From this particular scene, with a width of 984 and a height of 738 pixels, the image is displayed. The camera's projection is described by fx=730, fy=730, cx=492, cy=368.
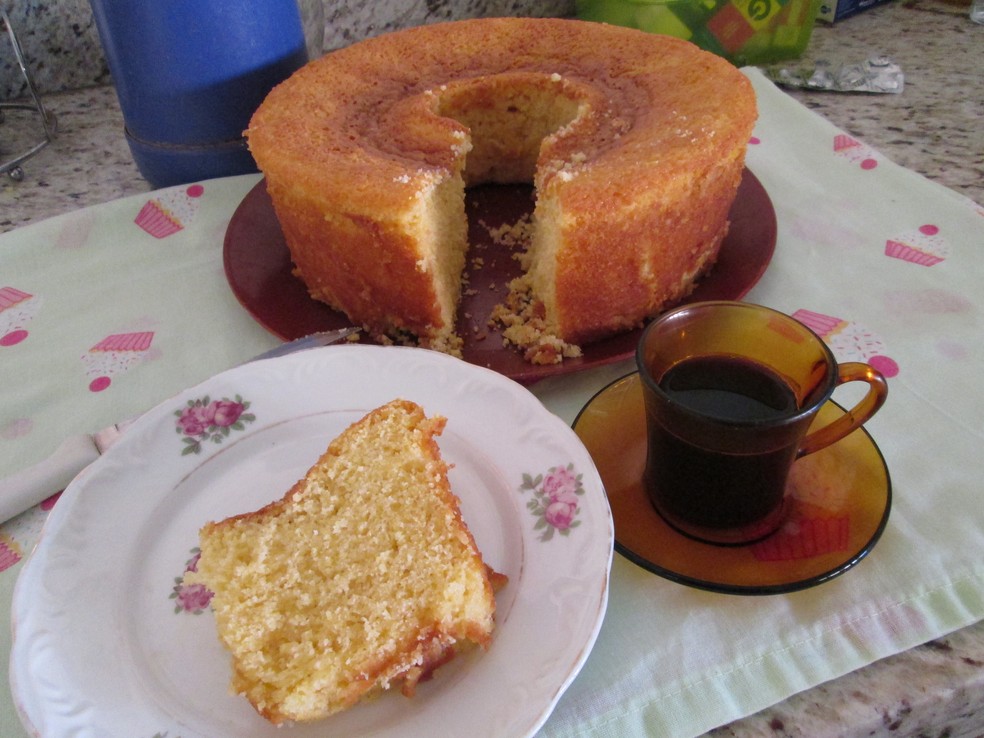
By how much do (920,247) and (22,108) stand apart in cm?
245

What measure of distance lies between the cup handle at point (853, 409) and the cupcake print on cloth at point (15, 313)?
148cm

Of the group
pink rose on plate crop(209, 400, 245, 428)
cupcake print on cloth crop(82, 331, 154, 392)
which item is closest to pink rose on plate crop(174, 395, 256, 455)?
pink rose on plate crop(209, 400, 245, 428)

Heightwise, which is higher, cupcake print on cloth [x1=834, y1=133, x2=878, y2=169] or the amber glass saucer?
cupcake print on cloth [x1=834, y1=133, x2=878, y2=169]

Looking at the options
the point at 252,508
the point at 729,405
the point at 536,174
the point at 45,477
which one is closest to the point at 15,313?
the point at 45,477

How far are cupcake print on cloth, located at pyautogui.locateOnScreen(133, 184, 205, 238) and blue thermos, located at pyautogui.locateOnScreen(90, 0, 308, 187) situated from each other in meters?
0.06

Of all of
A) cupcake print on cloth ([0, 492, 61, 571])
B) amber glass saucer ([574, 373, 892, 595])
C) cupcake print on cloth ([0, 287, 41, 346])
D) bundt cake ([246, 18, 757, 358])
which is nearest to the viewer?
amber glass saucer ([574, 373, 892, 595])

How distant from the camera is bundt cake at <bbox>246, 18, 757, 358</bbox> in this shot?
1304 mm

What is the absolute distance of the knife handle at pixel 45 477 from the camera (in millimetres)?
1102

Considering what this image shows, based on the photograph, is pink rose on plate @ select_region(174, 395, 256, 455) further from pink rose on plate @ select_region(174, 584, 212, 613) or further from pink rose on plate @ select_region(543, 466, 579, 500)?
pink rose on plate @ select_region(543, 466, 579, 500)

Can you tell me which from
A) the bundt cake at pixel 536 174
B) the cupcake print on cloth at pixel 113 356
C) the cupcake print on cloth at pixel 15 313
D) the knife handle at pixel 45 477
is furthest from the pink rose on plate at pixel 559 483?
the cupcake print on cloth at pixel 15 313

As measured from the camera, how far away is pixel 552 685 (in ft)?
2.57

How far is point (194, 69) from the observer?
5.29ft

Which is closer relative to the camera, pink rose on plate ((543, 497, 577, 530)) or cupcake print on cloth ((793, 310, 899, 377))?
pink rose on plate ((543, 497, 577, 530))

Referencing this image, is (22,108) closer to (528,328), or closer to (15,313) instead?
(15,313)
